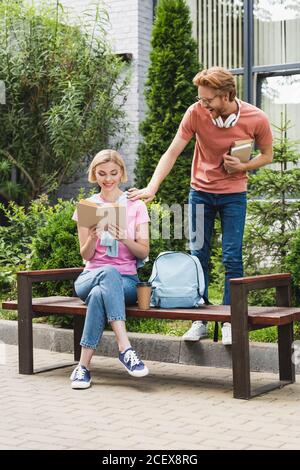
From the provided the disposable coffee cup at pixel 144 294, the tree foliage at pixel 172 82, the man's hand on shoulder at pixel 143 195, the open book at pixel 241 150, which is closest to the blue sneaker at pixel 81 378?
the disposable coffee cup at pixel 144 294

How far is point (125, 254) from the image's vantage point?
21.1ft

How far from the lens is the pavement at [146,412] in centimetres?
473

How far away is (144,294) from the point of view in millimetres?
6137

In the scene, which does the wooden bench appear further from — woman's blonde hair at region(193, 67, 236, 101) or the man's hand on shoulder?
woman's blonde hair at region(193, 67, 236, 101)

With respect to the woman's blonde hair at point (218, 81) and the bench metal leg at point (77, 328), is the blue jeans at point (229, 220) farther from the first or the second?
the bench metal leg at point (77, 328)

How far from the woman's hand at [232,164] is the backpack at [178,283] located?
671 mm

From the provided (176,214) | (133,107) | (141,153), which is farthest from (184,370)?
(133,107)

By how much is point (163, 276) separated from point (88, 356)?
0.73m

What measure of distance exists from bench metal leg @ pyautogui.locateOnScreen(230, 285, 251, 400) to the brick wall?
6473mm

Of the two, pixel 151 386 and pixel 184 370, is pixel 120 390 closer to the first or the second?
pixel 151 386

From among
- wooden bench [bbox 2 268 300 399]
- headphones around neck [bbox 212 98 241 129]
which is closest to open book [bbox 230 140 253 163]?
headphones around neck [bbox 212 98 241 129]

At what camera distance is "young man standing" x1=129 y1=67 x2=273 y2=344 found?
6.39m

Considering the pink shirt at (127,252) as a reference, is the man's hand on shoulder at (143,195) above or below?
above

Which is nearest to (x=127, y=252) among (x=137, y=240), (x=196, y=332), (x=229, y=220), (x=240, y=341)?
(x=137, y=240)
